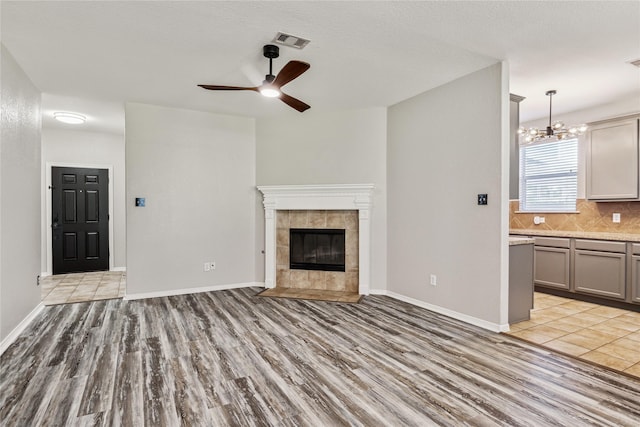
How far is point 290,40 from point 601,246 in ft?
14.4

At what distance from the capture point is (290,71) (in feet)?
9.18

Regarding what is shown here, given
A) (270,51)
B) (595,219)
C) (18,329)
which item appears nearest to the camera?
(270,51)

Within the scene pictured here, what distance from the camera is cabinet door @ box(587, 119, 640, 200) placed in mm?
4312

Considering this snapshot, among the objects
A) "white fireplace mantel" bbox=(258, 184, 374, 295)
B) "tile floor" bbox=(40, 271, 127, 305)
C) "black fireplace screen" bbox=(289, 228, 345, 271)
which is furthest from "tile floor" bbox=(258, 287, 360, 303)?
"tile floor" bbox=(40, 271, 127, 305)

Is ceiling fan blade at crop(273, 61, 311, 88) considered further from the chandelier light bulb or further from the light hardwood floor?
the light hardwood floor

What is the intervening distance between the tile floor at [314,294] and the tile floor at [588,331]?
1949mm

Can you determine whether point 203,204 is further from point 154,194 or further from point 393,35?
point 393,35

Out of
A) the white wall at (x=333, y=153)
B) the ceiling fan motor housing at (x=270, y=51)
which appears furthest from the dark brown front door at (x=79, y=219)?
the ceiling fan motor housing at (x=270, y=51)

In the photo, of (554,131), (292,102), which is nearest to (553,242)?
(554,131)

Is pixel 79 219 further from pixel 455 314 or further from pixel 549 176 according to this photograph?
pixel 549 176

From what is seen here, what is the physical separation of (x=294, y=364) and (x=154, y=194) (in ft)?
10.5

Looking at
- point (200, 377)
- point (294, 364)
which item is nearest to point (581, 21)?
point (294, 364)

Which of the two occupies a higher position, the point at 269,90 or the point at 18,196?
the point at 269,90

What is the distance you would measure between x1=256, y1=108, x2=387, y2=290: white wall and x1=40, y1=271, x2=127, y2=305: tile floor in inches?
91.8
